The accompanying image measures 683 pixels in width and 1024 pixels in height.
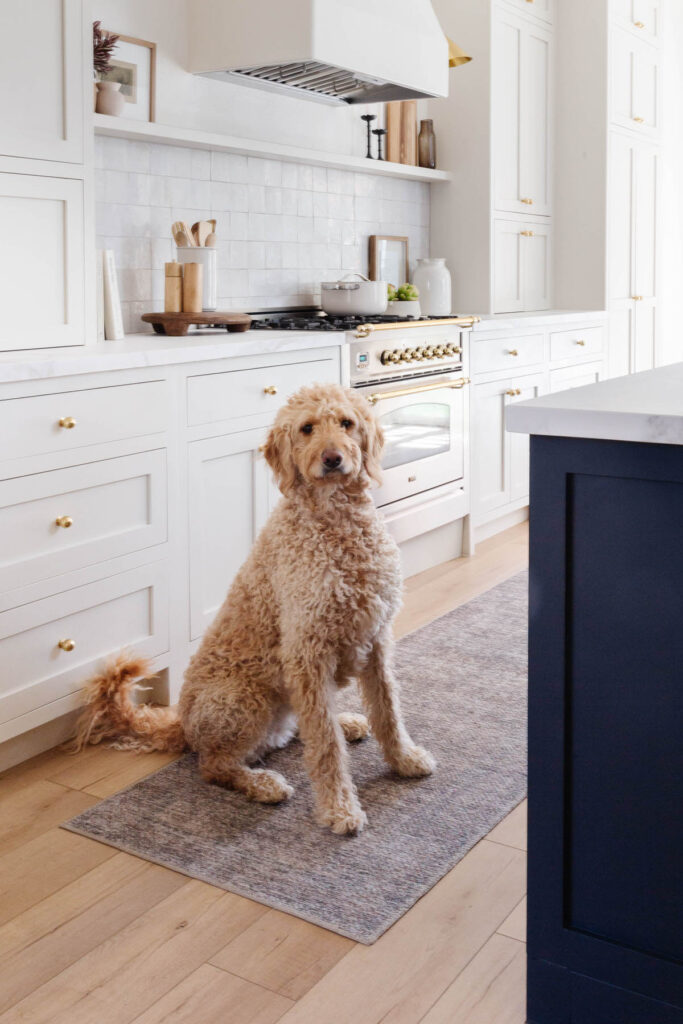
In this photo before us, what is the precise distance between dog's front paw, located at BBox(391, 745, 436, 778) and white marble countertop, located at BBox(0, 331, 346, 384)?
1174 mm

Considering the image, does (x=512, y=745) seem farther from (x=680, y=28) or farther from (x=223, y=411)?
(x=680, y=28)

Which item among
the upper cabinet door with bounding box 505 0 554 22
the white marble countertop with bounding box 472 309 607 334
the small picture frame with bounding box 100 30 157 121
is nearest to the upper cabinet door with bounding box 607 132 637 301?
the white marble countertop with bounding box 472 309 607 334

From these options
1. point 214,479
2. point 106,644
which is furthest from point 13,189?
point 106,644

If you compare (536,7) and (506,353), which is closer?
(506,353)

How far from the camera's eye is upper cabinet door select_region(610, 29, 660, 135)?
569cm

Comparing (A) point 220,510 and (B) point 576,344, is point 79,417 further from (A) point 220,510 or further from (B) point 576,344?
(B) point 576,344

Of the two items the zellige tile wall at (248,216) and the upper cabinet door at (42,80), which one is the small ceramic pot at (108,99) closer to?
the zellige tile wall at (248,216)

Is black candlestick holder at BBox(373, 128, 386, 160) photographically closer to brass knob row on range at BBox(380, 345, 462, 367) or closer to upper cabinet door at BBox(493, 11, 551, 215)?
upper cabinet door at BBox(493, 11, 551, 215)

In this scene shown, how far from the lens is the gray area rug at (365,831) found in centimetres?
203

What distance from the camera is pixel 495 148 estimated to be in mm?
5180

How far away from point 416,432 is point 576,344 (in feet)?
5.55

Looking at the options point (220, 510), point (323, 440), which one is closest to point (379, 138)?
point (220, 510)

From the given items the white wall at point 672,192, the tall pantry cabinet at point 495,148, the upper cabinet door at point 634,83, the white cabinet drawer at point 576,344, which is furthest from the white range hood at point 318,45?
the white wall at point 672,192

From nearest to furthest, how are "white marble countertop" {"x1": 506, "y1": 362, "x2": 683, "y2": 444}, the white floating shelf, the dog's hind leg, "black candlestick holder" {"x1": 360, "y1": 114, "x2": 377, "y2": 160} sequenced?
"white marble countertop" {"x1": 506, "y1": 362, "x2": 683, "y2": 444} < the dog's hind leg < the white floating shelf < "black candlestick holder" {"x1": 360, "y1": 114, "x2": 377, "y2": 160}
